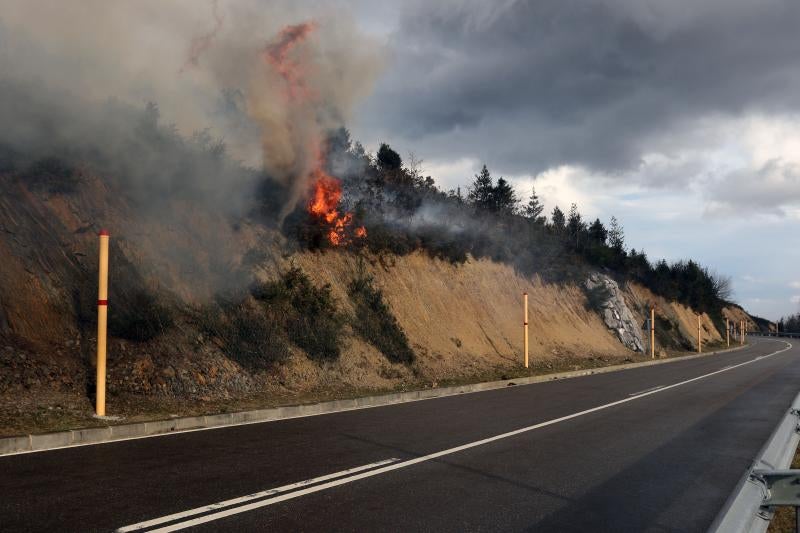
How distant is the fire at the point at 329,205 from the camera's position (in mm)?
20859

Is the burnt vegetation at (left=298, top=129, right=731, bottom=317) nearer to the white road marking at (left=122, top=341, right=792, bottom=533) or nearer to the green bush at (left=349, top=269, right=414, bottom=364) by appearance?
the green bush at (left=349, top=269, right=414, bottom=364)

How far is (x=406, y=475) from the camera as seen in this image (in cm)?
684

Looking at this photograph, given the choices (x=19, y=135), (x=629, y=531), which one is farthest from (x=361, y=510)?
(x=19, y=135)

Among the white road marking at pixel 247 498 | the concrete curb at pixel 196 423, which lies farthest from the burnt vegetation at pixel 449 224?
the white road marking at pixel 247 498

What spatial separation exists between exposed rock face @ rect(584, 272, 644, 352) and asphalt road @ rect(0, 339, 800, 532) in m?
27.9

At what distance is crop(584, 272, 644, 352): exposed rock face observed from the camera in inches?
1544

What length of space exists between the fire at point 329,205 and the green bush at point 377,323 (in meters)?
1.60

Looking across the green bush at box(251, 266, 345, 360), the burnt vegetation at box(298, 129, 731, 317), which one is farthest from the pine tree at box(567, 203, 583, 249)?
the green bush at box(251, 266, 345, 360)

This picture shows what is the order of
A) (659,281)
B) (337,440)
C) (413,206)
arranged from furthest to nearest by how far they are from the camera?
(659,281)
(413,206)
(337,440)

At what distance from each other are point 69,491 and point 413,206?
22.3 m

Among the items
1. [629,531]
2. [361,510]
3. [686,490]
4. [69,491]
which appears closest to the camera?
[629,531]

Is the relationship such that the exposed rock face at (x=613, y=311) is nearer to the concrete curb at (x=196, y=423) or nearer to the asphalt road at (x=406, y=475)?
the concrete curb at (x=196, y=423)

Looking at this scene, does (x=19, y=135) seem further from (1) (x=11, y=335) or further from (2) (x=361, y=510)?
(2) (x=361, y=510)

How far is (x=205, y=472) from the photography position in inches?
271
